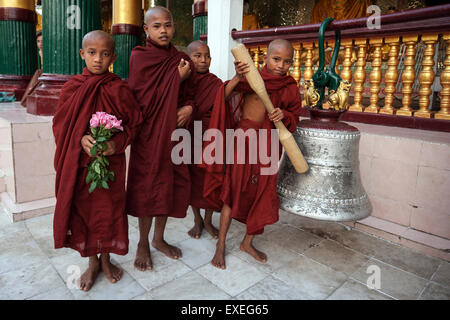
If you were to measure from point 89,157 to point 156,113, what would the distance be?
0.53m

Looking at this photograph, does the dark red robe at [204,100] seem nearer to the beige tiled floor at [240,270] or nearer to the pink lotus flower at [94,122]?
the beige tiled floor at [240,270]

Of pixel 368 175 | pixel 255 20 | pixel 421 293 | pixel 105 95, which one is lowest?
pixel 421 293

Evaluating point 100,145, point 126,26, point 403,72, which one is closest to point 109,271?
point 100,145

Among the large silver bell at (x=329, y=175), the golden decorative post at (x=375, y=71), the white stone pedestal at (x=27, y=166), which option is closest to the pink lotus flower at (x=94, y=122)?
the large silver bell at (x=329, y=175)

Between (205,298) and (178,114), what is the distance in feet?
4.13

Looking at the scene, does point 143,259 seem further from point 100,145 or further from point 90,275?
point 100,145

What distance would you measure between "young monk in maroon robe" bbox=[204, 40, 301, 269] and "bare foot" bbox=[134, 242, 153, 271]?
1.58 ft

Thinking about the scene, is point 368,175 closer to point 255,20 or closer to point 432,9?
point 432,9

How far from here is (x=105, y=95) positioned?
1930 mm

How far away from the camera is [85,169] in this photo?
1933mm

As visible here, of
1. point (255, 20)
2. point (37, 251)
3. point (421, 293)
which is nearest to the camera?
point (421, 293)

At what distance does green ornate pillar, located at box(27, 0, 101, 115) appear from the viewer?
348cm

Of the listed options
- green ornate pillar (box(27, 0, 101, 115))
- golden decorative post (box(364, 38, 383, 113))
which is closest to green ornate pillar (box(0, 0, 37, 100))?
green ornate pillar (box(27, 0, 101, 115))
